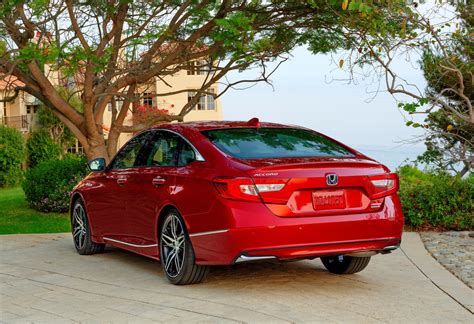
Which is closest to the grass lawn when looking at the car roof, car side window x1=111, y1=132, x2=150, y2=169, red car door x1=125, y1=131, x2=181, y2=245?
car side window x1=111, y1=132, x2=150, y2=169

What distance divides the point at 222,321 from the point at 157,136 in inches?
124

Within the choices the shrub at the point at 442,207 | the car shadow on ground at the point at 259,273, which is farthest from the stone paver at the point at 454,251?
the car shadow on ground at the point at 259,273

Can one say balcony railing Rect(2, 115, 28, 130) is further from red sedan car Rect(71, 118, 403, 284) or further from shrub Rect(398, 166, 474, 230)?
red sedan car Rect(71, 118, 403, 284)

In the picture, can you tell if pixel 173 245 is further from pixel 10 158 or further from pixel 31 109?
pixel 31 109

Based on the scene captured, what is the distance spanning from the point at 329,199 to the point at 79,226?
4.58m

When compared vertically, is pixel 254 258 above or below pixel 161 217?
below

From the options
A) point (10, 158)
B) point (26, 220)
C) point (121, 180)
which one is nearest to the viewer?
point (121, 180)

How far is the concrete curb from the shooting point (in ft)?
23.0

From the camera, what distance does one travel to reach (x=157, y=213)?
25.2 ft

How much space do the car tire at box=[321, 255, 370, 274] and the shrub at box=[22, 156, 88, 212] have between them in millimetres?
9278

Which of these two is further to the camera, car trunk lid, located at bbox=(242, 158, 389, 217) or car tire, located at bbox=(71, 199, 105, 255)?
car tire, located at bbox=(71, 199, 105, 255)

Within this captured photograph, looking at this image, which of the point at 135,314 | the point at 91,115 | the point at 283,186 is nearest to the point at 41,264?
the point at 135,314

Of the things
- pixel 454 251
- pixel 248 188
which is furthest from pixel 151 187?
pixel 454 251

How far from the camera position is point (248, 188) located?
21.6 feet
